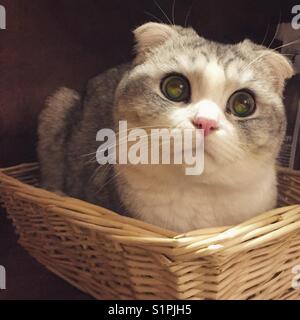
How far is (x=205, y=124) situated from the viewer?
0.70 m

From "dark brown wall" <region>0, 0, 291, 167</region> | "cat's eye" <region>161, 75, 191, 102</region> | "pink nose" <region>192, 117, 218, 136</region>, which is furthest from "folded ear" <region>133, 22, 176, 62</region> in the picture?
"dark brown wall" <region>0, 0, 291, 167</region>

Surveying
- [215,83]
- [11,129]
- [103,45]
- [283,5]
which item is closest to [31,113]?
[11,129]

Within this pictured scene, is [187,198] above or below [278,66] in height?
below

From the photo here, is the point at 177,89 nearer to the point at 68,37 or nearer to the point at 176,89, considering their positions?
the point at 176,89

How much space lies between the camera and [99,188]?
3.37 feet

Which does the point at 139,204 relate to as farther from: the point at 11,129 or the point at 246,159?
the point at 11,129

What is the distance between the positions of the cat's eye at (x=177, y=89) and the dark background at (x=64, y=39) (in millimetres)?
546

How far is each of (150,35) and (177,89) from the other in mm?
174

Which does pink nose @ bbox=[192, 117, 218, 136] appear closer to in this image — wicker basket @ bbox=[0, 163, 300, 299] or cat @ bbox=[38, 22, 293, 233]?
cat @ bbox=[38, 22, 293, 233]

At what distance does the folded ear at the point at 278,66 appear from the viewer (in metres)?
0.86

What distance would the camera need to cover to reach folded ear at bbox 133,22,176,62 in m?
0.88

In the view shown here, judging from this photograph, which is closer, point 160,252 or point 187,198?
point 160,252

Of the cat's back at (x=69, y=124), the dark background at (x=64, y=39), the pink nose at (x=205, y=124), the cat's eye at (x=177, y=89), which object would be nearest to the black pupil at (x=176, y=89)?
the cat's eye at (x=177, y=89)

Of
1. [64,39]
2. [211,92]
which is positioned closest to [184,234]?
[211,92]
